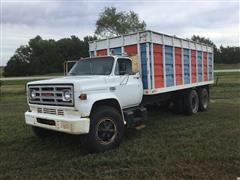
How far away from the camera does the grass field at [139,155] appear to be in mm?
5457

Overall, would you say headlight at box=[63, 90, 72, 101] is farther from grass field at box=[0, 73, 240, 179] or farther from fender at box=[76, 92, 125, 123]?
grass field at box=[0, 73, 240, 179]

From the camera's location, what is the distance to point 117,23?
192ft

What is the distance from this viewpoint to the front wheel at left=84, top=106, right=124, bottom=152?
6.57 metres

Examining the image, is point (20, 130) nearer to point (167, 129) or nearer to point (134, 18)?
point (167, 129)

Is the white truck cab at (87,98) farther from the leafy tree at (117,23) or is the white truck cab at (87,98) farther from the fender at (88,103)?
the leafy tree at (117,23)

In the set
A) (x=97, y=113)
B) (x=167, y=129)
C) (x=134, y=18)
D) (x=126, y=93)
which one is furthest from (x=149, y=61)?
(x=134, y=18)

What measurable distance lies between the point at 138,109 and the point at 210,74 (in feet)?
21.1

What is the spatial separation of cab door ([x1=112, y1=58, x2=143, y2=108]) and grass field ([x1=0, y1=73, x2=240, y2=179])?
931 mm

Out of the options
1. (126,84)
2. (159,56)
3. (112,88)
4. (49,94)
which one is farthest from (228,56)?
(49,94)

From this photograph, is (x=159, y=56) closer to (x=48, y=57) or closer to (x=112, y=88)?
(x=112, y=88)

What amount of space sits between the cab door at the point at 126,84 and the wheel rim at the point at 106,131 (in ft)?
2.51

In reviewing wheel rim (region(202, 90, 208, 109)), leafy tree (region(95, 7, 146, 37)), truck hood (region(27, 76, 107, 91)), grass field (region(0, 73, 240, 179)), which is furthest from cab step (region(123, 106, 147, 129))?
leafy tree (region(95, 7, 146, 37))

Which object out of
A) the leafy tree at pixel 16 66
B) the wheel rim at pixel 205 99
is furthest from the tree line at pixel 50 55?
the wheel rim at pixel 205 99

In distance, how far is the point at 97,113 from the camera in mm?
6734
